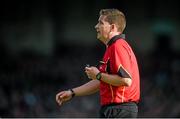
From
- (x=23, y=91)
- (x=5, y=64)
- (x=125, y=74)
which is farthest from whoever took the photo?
(x=5, y=64)

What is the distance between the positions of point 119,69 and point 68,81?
276 inches

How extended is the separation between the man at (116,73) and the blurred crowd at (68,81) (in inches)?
229

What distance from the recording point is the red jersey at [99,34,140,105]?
5.22m

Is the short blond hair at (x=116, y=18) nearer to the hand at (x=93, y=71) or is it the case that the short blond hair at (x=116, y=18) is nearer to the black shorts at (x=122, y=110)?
the hand at (x=93, y=71)

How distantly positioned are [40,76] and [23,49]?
38.0 inches

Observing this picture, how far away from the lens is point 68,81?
40.0 ft

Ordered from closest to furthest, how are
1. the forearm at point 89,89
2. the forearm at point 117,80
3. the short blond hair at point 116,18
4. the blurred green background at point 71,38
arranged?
the forearm at point 117,80
the short blond hair at point 116,18
the forearm at point 89,89
the blurred green background at point 71,38

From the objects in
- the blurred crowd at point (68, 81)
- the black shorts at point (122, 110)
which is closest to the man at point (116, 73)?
the black shorts at point (122, 110)

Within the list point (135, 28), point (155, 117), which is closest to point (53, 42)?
point (135, 28)

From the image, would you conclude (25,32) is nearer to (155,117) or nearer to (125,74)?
(155,117)

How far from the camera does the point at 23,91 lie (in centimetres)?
1174

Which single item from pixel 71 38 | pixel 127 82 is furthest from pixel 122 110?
pixel 71 38

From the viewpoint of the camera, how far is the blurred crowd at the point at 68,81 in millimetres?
11305

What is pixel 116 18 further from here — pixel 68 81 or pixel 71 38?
pixel 71 38
